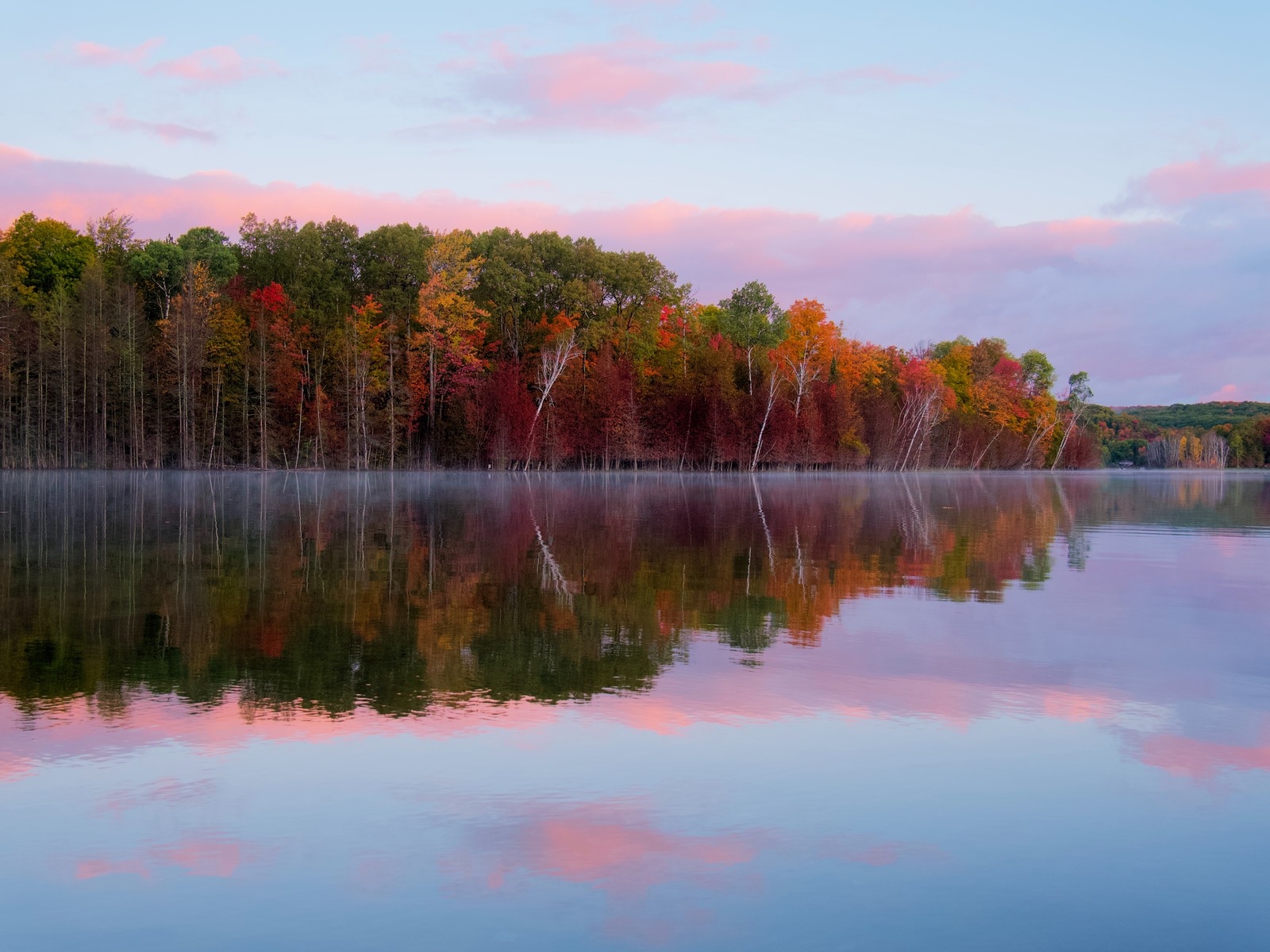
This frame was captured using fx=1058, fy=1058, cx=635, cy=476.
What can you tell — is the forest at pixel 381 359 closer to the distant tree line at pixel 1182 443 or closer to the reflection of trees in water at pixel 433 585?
the reflection of trees in water at pixel 433 585

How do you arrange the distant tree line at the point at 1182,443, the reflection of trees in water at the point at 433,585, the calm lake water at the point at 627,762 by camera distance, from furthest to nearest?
1. the distant tree line at the point at 1182,443
2. the reflection of trees in water at the point at 433,585
3. the calm lake water at the point at 627,762

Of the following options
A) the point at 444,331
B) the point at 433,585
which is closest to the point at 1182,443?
the point at 444,331

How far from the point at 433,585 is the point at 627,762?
275 inches

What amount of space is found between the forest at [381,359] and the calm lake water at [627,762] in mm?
50236

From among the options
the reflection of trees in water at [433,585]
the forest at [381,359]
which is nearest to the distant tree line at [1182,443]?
the forest at [381,359]

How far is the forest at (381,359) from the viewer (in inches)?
2331

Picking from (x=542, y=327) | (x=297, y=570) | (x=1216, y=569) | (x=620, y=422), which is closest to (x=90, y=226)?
(x=542, y=327)

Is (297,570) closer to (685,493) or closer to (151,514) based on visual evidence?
(151,514)

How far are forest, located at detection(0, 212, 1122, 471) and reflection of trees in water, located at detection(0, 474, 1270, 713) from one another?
3330 cm

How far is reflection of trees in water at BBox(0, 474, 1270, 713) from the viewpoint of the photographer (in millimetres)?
7531

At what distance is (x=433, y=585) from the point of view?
1212 centimetres

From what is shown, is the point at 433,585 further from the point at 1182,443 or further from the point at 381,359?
the point at 1182,443

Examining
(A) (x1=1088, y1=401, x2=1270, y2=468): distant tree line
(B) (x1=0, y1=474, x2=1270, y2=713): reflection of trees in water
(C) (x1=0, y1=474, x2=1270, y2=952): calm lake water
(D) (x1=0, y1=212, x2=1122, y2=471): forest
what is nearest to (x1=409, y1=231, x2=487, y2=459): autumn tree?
(D) (x1=0, y1=212, x2=1122, y2=471): forest

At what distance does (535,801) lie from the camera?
4898 millimetres
